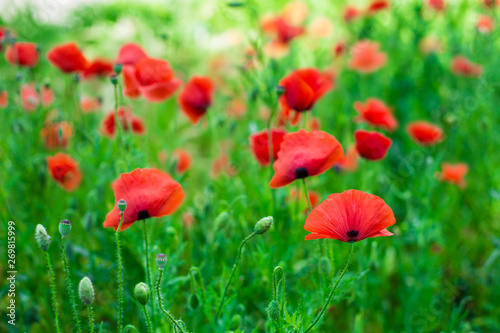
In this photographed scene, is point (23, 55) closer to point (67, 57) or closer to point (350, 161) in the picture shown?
point (67, 57)

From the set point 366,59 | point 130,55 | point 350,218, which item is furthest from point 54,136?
point 366,59

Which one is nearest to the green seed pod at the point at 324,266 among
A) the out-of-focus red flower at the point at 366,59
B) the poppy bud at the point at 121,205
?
the poppy bud at the point at 121,205

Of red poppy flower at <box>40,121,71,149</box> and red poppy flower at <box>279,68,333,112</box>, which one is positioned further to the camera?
red poppy flower at <box>40,121,71,149</box>

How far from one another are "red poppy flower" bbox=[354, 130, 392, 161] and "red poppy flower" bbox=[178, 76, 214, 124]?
715mm

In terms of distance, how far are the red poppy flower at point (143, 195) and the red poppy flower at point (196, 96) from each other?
83cm

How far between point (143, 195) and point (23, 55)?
1.17 metres

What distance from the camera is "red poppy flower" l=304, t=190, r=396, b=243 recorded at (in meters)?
0.94

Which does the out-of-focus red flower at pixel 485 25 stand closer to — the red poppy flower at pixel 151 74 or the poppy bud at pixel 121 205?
the red poppy flower at pixel 151 74

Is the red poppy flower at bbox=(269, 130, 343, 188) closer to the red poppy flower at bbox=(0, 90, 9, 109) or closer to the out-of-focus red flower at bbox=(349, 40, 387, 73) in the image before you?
the red poppy flower at bbox=(0, 90, 9, 109)

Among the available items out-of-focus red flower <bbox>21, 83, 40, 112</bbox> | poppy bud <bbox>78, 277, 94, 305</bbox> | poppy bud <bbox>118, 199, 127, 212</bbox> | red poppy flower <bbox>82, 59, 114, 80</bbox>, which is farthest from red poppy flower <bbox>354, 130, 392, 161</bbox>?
out-of-focus red flower <bbox>21, 83, 40, 112</bbox>

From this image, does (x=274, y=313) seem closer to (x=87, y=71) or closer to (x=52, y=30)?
(x=87, y=71)

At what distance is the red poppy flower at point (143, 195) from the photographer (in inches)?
41.6

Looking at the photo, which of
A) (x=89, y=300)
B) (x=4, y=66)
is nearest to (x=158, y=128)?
(x=4, y=66)

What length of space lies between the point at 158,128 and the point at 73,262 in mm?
1016
